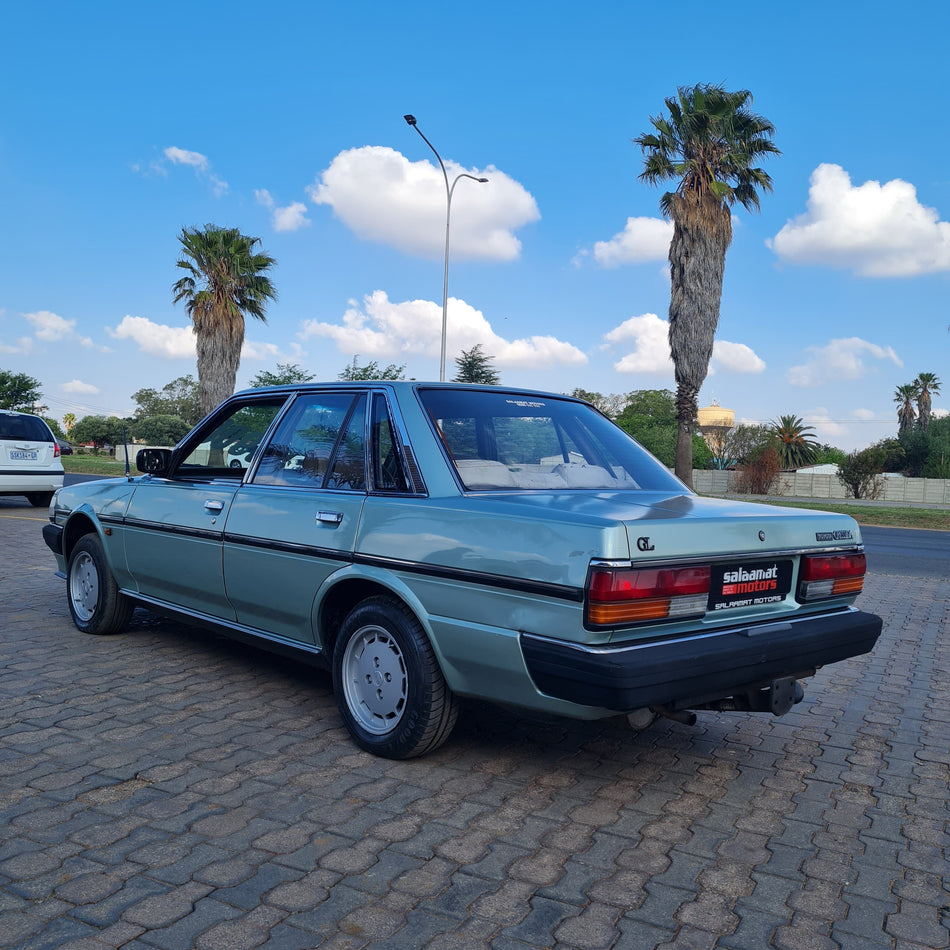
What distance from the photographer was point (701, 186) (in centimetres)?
2462

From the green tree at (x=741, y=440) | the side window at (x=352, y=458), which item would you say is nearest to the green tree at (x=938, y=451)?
the green tree at (x=741, y=440)

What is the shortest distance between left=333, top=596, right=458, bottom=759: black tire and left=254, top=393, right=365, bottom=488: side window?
2.57ft

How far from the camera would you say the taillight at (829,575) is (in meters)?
3.64

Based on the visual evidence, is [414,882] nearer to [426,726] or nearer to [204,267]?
[426,726]

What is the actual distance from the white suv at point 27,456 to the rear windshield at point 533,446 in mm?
13105

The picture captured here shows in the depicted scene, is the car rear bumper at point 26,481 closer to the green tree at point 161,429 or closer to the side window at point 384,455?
the side window at point 384,455

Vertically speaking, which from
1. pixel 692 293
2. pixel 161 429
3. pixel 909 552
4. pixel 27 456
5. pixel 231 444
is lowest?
pixel 909 552

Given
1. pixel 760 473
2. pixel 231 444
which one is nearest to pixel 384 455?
pixel 231 444

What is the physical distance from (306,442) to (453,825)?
203cm

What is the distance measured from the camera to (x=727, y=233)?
2503cm

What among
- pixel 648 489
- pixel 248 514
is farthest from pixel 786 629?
pixel 248 514

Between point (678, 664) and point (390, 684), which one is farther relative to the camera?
point (390, 684)

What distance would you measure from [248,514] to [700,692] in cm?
237

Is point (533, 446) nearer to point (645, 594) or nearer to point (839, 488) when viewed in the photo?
point (645, 594)
